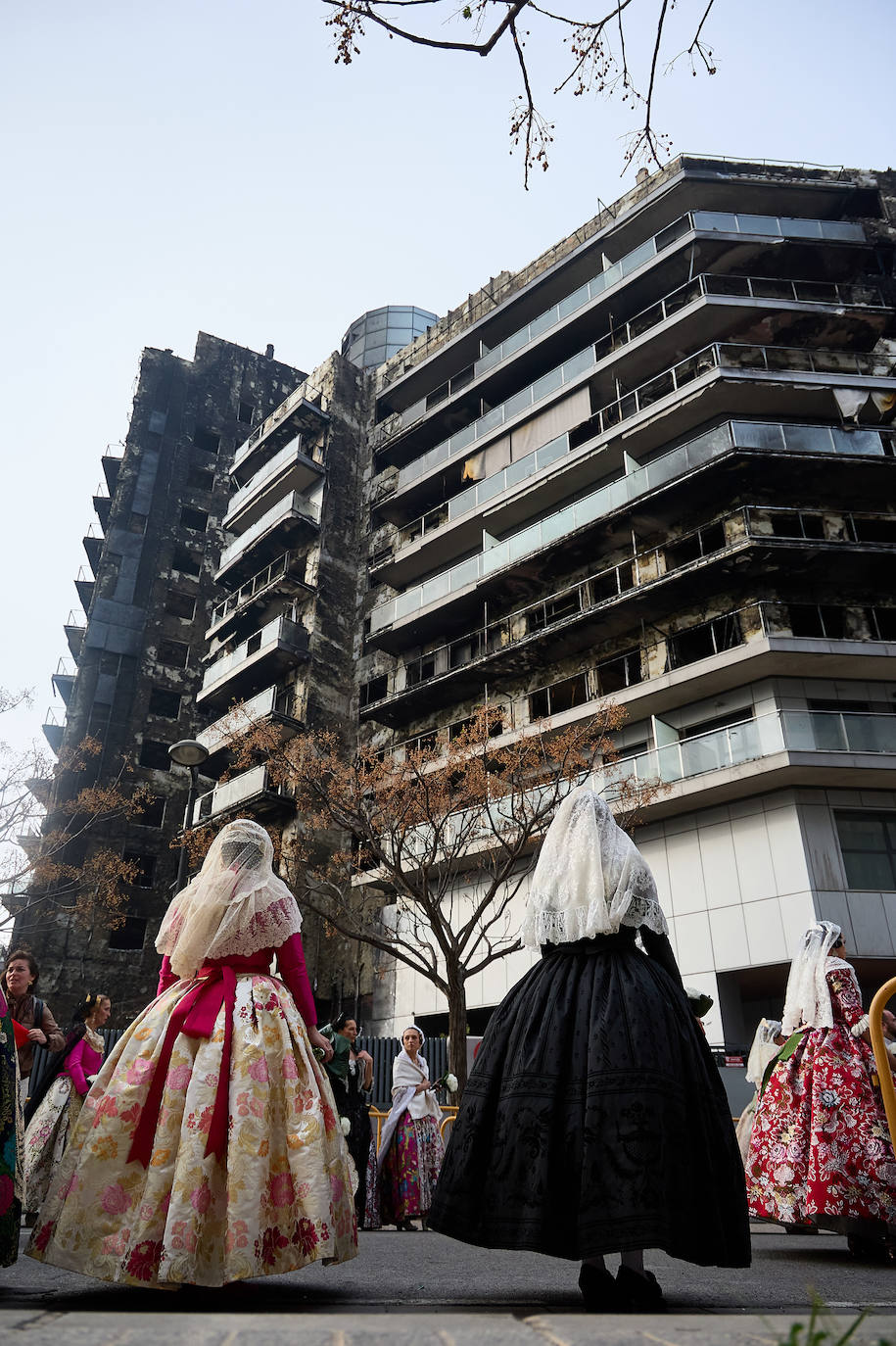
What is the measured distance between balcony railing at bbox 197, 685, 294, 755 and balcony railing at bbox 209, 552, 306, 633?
171 inches

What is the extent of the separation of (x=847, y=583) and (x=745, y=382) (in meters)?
5.19

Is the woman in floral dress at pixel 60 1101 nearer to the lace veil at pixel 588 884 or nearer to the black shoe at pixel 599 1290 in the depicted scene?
the lace veil at pixel 588 884

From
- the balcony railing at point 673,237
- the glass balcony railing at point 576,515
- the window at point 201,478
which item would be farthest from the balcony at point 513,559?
the window at point 201,478

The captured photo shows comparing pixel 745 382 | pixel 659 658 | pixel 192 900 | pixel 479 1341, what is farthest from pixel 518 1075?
pixel 745 382

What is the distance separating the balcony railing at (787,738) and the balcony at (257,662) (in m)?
15.4

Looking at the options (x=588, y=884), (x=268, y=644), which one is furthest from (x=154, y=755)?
(x=588, y=884)

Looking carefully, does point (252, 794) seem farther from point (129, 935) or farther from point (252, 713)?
point (129, 935)

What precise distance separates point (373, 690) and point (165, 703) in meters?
10.9

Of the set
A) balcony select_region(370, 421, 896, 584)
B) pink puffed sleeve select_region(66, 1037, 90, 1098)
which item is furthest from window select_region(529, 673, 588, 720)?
pink puffed sleeve select_region(66, 1037, 90, 1098)

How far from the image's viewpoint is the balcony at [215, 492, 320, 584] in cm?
3281

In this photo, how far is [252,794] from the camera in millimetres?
27609

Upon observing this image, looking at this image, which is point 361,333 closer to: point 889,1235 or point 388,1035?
point 388,1035

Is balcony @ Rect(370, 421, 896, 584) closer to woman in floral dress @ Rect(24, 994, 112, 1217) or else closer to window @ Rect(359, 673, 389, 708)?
window @ Rect(359, 673, 389, 708)

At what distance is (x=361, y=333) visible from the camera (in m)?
42.3
